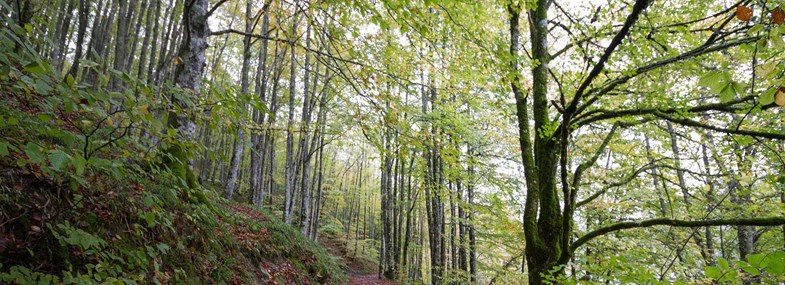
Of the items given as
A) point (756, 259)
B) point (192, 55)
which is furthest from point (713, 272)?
point (192, 55)

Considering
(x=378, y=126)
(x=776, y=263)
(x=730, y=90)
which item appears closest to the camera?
(x=730, y=90)

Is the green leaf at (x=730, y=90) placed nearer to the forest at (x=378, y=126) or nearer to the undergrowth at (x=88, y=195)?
the forest at (x=378, y=126)

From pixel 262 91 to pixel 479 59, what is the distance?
10299mm

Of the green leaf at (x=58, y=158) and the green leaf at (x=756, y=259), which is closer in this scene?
the green leaf at (x=756, y=259)

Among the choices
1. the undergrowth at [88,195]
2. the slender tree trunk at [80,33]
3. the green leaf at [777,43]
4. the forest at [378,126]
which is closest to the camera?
the green leaf at [777,43]

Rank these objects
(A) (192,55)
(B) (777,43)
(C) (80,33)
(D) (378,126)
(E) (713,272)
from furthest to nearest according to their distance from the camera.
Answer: (C) (80,33)
(A) (192,55)
(D) (378,126)
(E) (713,272)
(B) (777,43)

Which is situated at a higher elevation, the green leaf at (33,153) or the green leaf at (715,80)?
the green leaf at (715,80)

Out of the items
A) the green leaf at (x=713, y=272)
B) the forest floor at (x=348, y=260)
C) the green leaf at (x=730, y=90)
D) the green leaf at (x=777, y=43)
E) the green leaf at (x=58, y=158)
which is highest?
the green leaf at (x=777, y=43)

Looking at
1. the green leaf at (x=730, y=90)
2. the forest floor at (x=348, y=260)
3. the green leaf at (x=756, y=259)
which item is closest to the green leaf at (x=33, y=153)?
the green leaf at (x=730, y=90)

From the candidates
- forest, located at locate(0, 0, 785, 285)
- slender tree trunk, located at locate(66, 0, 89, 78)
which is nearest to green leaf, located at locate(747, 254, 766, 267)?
forest, located at locate(0, 0, 785, 285)

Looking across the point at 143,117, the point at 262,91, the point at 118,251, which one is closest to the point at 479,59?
the point at 143,117

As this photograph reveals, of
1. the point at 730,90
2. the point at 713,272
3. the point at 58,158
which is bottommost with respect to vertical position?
the point at 713,272

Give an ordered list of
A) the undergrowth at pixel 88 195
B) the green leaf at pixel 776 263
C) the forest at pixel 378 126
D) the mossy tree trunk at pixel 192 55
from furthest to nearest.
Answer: the mossy tree trunk at pixel 192 55 → the forest at pixel 378 126 → the undergrowth at pixel 88 195 → the green leaf at pixel 776 263

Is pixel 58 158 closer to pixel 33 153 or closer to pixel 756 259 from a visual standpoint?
pixel 33 153
